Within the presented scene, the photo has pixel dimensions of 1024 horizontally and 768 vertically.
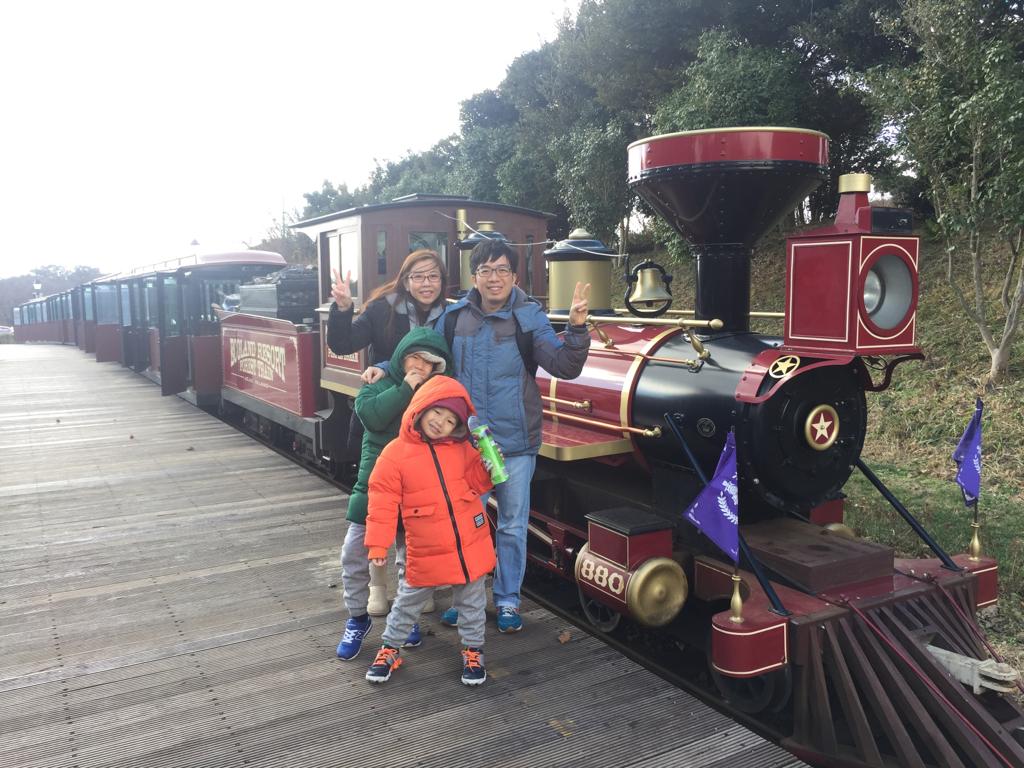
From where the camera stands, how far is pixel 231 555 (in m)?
4.68

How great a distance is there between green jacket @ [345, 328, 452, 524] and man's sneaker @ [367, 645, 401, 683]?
553mm

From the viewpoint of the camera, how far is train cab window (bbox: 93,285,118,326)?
65.2 ft

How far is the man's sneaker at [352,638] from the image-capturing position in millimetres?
3293

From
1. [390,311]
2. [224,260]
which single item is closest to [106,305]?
[224,260]

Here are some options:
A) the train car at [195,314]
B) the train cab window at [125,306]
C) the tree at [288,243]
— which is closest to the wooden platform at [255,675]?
the train car at [195,314]

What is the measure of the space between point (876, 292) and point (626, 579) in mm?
1611

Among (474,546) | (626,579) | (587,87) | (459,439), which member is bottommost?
(626,579)

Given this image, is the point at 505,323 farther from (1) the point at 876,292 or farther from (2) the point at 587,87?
(2) the point at 587,87

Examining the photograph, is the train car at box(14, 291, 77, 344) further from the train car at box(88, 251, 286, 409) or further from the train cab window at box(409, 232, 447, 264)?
the train cab window at box(409, 232, 447, 264)

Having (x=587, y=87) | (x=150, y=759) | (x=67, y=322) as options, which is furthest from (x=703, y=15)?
(x=67, y=322)

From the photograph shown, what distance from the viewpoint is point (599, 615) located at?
420cm

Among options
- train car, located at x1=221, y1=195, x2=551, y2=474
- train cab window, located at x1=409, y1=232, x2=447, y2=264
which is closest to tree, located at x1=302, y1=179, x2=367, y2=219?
train car, located at x1=221, y1=195, x2=551, y2=474

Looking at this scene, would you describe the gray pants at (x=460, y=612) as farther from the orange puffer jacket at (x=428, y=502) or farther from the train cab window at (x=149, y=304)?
the train cab window at (x=149, y=304)

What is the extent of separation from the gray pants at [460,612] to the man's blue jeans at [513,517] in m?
0.39
